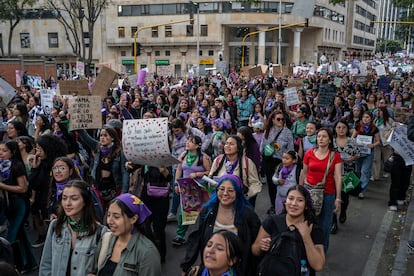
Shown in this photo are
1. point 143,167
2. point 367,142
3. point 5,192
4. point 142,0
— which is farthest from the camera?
point 142,0

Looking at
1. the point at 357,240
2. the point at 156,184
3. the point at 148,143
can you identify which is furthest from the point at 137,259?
the point at 357,240

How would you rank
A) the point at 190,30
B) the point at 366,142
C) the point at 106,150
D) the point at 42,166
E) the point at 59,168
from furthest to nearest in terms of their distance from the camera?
the point at 190,30
the point at 366,142
the point at 106,150
the point at 42,166
the point at 59,168

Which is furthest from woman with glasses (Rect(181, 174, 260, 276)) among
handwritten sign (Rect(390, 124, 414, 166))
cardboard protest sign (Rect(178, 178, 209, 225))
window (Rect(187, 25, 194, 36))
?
window (Rect(187, 25, 194, 36))

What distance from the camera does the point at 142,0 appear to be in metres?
51.9

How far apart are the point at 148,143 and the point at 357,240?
358cm

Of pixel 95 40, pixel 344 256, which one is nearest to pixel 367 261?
pixel 344 256

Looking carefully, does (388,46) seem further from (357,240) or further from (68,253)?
(68,253)

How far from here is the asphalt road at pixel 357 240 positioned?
5.41 meters

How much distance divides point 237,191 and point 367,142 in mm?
5076

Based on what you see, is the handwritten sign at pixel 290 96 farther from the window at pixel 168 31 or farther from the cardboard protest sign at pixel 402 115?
the window at pixel 168 31

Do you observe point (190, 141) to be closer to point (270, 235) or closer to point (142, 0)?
point (270, 235)

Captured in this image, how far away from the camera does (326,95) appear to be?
1087 cm

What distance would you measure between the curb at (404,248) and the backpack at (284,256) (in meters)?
2.73

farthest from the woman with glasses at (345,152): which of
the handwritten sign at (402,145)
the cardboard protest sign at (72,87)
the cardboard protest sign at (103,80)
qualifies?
the cardboard protest sign at (72,87)
